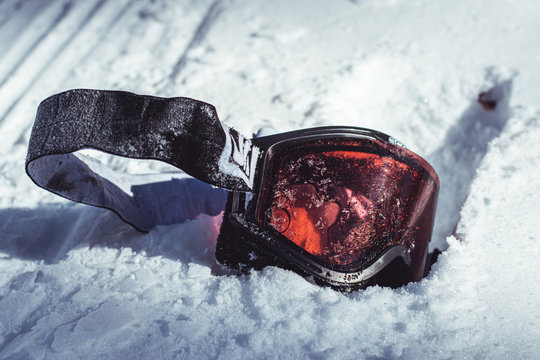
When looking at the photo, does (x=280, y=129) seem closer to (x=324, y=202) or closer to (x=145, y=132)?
(x=324, y=202)

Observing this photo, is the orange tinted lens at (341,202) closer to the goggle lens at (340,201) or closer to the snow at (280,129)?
the goggle lens at (340,201)

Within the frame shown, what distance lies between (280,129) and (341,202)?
694 mm

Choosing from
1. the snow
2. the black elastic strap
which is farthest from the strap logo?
the snow

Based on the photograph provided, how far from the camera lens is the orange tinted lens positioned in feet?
3.46

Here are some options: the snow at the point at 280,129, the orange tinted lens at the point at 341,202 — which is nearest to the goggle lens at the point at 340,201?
the orange tinted lens at the point at 341,202

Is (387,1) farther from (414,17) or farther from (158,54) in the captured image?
(158,54)

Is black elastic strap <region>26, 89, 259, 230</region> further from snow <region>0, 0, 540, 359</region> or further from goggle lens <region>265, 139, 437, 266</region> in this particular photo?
snow <region>0, 0, 540, 359</region>

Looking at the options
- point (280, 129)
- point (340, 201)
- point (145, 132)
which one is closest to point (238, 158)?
point (145, 132)

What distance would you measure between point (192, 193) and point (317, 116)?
65cm

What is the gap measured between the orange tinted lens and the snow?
118 mm

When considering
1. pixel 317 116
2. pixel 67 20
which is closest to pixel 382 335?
pixel 317 116

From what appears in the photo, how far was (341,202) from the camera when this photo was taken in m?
1.08

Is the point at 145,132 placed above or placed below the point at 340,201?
above

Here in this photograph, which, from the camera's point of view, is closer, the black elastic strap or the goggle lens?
the black elastic strap
